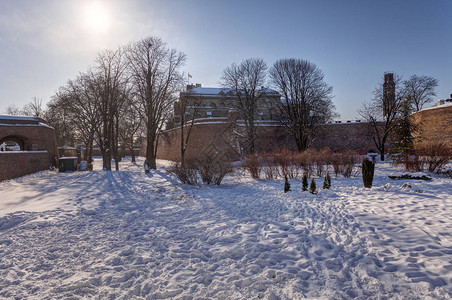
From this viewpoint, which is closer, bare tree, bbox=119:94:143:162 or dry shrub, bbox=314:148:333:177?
dry shrub, bbox=314:148:333:177

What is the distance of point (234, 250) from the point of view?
384 centimetres

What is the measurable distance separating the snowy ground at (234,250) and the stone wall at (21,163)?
10.2 metres

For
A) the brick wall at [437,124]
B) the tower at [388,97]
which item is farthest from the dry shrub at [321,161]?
the tower at [388,97]

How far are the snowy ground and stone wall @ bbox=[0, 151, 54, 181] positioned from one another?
1018cm

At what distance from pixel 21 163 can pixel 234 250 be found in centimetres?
1848

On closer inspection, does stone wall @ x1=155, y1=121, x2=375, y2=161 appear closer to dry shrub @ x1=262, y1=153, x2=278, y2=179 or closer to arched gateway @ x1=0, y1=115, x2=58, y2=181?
arched gateway @ x1=0, y1=115, x2=58, y2=181

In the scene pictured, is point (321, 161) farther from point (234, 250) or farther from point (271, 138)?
point (271, 138)

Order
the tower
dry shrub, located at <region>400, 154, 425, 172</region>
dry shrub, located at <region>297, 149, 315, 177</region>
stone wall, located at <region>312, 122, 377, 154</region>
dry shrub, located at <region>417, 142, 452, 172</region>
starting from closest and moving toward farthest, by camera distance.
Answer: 1. dry shrub, located at <region>417, 142, 452, 172</region>
2. dry shrub, located at <region>400, 154, 425, 172</region>
3. dry shrub, located at <region>297, 149, 315, 177</region>
4. the tower
5. stone wall, located at <region>312, 122, 377, 154</region>

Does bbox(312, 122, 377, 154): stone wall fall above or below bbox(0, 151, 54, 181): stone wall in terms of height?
above

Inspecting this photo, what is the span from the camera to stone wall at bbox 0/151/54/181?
14257 millimetres

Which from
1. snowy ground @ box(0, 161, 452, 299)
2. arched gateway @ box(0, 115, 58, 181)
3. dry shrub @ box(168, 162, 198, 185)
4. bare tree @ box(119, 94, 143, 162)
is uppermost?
bare tree @ box(119, 94, 143, 162)

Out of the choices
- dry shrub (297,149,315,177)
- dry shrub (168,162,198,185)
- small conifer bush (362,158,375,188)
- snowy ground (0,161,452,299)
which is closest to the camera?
snowy ground (0,161,452,299)

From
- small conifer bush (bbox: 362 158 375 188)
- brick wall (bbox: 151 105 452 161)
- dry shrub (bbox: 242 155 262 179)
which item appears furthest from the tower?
small conifer bush (bbox: 362 158 375 188)

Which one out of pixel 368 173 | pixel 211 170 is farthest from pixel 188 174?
pixel 368 173
